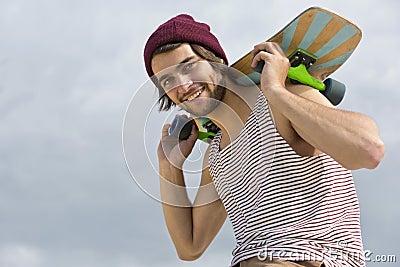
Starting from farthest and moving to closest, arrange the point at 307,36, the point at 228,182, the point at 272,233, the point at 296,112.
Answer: the point at 228,182
the point at 307,36
the point at 272,233
the point at 296,112

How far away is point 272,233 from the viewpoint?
3105 mm

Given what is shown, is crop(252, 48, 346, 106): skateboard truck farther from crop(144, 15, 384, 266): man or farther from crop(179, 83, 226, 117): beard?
crop(179, 83, 226, 117): beard

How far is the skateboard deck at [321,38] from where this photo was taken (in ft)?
10.8

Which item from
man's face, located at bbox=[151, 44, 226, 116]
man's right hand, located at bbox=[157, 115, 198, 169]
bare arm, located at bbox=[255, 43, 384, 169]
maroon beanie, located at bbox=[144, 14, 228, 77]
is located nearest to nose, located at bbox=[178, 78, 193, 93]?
man's face, located at bbox=[151, 44, 226, 116]

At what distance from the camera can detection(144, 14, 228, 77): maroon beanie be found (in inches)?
147

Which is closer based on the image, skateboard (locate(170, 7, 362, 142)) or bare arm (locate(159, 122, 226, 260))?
skateboard (locate(170, 7, 362, 142))

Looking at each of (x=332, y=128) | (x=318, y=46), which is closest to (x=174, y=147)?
(x=318, y=46)

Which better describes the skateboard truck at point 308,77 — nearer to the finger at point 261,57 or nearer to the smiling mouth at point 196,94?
the finger at point 261,57

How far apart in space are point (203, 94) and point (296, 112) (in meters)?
0.86

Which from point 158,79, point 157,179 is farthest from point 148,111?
point 157,179

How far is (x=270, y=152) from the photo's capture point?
320 centimetres

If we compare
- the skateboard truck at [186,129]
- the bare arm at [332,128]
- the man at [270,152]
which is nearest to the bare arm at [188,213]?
the man at [270,152]

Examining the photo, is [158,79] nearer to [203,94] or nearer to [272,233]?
[203,94]

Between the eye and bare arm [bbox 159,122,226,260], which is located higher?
the eye
